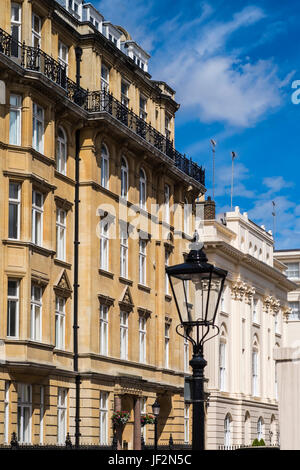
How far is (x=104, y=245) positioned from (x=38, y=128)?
26.0ft

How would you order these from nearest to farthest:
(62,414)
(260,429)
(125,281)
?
(62,414) < (125,281) < (260,429)

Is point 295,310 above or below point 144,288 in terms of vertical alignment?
above

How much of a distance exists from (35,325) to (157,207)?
1493 cm

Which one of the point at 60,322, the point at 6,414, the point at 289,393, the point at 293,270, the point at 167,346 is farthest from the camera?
the point at 293,270

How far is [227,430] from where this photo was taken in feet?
240

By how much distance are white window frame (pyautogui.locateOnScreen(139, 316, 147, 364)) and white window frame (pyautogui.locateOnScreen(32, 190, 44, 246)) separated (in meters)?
11.6

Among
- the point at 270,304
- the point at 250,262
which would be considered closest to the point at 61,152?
the point at 250,262

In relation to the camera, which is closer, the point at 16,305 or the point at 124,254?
the point at 16,305

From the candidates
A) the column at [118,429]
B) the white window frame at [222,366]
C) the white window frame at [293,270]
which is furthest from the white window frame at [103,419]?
the white window frame at [293,270]

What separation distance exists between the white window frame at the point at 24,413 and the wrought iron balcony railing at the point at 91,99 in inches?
496

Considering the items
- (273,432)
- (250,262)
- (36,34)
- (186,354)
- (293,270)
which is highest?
(293,270)

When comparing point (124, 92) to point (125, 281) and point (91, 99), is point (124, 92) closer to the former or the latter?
point (91, 99)
